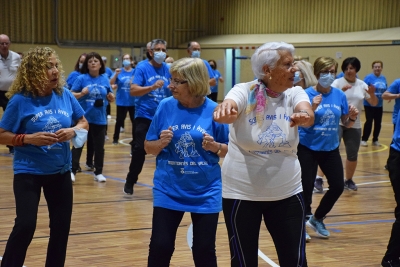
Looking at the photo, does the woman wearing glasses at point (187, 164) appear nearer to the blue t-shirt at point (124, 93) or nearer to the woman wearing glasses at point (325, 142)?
the woman wearing glasses at point (325, 142)

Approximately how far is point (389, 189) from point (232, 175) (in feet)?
23.1

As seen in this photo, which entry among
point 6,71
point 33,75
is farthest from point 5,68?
point 33,75

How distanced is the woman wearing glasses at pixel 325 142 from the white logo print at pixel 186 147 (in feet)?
8.84

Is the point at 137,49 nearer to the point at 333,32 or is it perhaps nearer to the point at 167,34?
the point at 167,34

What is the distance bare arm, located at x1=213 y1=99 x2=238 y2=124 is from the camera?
143 inches

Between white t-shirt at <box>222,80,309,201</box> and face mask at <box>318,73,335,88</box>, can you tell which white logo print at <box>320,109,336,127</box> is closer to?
face mask at <box>318,73,335,88</box>

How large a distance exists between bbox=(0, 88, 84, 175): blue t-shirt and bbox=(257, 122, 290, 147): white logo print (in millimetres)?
1610

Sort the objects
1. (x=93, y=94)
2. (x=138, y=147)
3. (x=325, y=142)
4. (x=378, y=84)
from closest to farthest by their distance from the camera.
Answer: (x=325, y=142) < (x=138, y=147) < (x=93, y=94) < (x=378, y=84)

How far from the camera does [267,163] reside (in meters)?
3.92

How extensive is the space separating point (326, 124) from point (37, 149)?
3.39 m

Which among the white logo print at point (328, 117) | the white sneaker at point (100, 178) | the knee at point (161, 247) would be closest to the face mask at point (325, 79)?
the white logo print at point (328, 117)

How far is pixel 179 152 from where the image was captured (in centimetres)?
444

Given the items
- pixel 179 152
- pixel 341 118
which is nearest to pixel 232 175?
pixel 179 152

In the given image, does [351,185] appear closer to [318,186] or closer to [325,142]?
[318,186]
